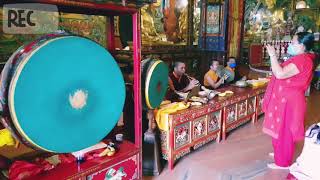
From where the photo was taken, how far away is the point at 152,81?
2.52 meters

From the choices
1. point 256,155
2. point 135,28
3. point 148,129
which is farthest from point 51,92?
point 256,155

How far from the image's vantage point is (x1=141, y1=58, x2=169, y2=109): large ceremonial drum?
8.18 feet

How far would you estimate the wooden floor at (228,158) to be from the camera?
9.30 feet

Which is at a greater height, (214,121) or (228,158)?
(214,121)

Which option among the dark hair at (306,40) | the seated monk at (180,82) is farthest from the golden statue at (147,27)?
the dark hair at (306,40)

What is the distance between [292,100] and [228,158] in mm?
956

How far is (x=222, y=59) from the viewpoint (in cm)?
725

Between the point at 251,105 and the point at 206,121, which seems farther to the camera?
the point at 251,105

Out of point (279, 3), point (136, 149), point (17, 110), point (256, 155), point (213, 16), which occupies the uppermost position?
point (279, 3)

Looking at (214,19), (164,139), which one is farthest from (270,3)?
(164,139)

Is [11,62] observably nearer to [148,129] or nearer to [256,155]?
[148,129]

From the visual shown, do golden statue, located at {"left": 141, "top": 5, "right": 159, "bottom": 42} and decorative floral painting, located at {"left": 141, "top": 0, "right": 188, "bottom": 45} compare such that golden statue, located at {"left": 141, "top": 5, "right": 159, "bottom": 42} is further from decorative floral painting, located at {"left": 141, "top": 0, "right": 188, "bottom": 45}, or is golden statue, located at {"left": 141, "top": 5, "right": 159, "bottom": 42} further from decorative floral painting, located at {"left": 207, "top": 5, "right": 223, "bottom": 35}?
decorative floral painting, located at {"left": 207, "top": 5, "right": 223, "bottom": 35}

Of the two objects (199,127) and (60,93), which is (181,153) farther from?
(60,93)

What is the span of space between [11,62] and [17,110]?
0.83ft
